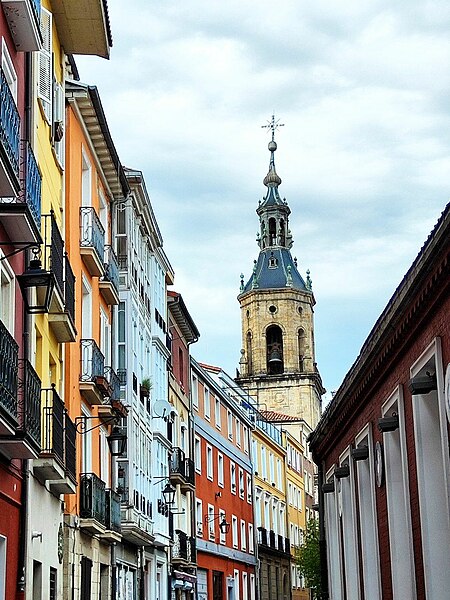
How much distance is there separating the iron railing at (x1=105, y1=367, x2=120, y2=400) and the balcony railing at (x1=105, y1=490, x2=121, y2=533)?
8.12 ft

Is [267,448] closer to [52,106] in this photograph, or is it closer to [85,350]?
[85,350]

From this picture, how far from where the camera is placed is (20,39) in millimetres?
16797

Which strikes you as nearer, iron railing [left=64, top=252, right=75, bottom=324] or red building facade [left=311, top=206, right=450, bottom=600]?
red building facade [left=311, top=206, right=450, bottom=600]

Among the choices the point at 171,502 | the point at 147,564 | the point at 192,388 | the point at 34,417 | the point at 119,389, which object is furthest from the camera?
the point at 192,388

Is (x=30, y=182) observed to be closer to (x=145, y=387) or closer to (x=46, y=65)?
(x=46, y=65)

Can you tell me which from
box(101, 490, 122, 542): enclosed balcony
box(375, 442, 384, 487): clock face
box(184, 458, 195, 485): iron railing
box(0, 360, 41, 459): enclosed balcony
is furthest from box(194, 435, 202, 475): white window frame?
box(0, 360, 41, 459): enclosed balcony

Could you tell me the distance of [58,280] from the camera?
20.5m

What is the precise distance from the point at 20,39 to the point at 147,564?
24.8 m

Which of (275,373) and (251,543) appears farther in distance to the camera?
(275,373)

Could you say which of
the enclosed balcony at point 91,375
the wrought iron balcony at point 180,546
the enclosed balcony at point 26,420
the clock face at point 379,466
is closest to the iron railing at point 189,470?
the wrought iron balcony at point 180,546

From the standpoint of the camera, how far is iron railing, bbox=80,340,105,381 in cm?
2653

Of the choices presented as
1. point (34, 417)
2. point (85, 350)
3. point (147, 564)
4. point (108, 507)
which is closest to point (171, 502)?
point (147, 564)

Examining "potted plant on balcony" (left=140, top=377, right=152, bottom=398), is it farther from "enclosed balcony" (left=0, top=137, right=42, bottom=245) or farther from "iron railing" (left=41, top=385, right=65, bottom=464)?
"enclosed balcony" (left=0, top=137, right=42, bottom=245)

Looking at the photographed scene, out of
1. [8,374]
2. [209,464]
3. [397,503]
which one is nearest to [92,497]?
[397,503]
